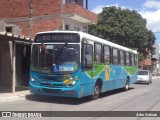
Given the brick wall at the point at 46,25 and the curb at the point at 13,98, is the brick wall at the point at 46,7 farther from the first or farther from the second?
the curb at the point at 13,98

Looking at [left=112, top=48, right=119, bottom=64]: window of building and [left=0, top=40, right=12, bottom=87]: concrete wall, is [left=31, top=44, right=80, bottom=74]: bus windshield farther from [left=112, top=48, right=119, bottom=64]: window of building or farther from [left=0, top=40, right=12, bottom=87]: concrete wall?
[left=0, top=40, right=12, bottom=87]: concrete wall

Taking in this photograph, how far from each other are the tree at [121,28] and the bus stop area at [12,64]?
60.0 feet

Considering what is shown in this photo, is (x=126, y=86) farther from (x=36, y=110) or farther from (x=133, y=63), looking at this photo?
(x=36, y=110)

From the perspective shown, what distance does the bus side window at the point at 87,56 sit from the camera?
46.6 feet

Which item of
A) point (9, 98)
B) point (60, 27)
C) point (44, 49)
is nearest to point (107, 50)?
point (44, 49)

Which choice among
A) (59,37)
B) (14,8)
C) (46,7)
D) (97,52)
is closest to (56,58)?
(59,37)

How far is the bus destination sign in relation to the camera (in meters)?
14.2

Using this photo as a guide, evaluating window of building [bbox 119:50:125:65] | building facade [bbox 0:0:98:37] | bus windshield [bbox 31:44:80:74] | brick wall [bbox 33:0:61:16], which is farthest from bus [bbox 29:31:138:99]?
brick wall [bbox 33:0:61:16]

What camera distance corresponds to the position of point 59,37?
14.4 metres

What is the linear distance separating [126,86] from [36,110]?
11.8m

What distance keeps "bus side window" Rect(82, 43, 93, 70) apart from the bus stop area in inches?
127

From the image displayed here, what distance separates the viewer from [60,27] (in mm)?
A: 29203

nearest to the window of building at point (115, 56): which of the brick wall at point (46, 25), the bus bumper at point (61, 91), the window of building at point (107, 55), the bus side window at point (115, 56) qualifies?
the bus side window at point (115, 56)

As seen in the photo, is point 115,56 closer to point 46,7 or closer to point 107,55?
point 107,55
